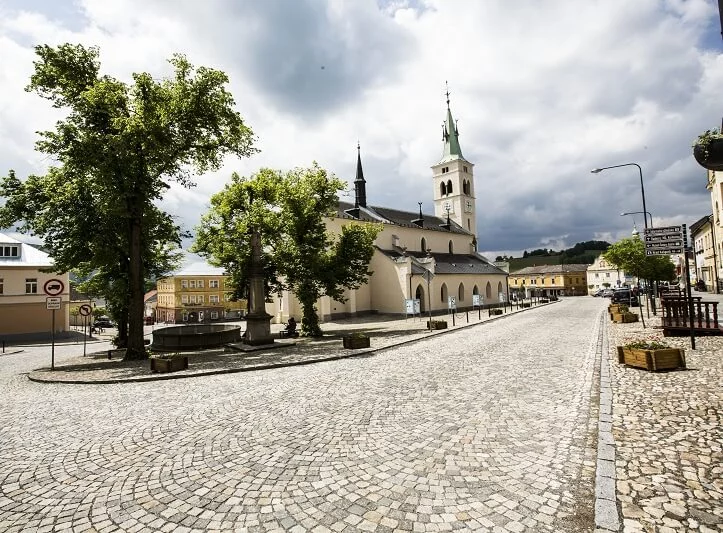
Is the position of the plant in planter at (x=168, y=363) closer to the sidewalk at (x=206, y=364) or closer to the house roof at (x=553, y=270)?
the sidewalk at (x=206, y=364)

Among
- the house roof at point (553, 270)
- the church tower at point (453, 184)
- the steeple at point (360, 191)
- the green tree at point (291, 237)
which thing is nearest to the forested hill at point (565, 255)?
the house roof at point (553, 270)

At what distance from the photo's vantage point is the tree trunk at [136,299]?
1620 centimetres

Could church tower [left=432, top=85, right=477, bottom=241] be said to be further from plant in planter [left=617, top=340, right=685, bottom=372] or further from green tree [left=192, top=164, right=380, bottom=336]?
plant in planter [left=617, top=340, right=685, bottom=372]

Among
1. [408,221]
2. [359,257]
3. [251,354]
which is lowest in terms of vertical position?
[251,354]

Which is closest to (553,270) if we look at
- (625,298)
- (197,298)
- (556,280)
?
(556,280)

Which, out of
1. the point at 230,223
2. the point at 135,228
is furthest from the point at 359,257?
the point at 135,228

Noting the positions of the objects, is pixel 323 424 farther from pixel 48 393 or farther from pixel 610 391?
pixel 48 393

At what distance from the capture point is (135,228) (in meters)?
16.6

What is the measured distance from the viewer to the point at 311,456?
524cm

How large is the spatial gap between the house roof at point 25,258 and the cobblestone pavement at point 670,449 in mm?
43118

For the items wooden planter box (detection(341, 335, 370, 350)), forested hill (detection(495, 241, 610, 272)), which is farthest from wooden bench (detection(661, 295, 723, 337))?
forested hill (detection(495, 241, 610, 272))

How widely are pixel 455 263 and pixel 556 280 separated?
205 ft

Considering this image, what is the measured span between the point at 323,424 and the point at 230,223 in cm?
2049

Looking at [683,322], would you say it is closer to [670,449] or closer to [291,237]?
[670,449]
